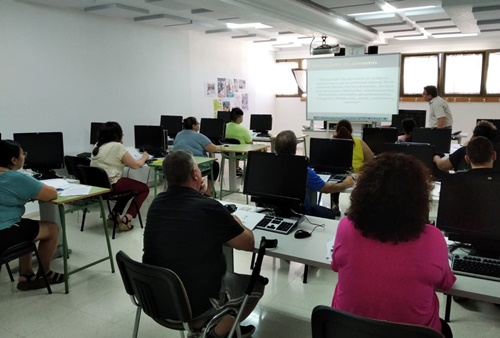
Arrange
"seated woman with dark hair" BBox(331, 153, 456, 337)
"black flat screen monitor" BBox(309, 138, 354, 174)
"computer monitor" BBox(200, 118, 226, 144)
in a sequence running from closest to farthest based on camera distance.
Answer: "seated woman with dark hair" BBox(331, 153, 456, 337)
"black flat screen monitor" BBox(309, 138, 354, 174)
"computer monitor" BBox(200, 118, 226, 144)

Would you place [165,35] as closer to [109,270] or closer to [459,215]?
[109,270]

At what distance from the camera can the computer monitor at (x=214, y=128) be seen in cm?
725

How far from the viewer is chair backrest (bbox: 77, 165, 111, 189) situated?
414cm

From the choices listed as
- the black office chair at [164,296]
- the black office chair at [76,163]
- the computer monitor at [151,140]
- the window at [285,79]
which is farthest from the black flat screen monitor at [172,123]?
the black office chair at [164,296]

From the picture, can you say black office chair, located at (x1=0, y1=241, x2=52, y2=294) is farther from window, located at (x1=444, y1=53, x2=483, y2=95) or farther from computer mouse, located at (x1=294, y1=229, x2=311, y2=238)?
window, located at (x1=444, y1=53, x2=483, y2=95)

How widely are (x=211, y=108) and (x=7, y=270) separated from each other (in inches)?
231

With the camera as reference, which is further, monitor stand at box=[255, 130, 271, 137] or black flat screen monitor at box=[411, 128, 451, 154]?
monitor stand at box=[255, 130, 271, 137]

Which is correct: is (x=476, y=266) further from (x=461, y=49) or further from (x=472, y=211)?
(x=461, y=49)

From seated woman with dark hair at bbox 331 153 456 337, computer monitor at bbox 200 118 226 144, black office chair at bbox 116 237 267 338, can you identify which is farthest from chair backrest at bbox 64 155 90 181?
seated woman with dark hair at bbox 331 153 456 337

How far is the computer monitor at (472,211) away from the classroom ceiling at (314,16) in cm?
373

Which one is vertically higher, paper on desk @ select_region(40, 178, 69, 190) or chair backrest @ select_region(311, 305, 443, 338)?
paper on desk @ select_region(40, 178, 69, 190)

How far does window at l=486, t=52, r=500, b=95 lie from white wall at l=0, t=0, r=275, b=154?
20.5 ft

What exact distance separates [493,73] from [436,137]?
18.2 feet

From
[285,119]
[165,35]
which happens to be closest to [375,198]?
[165,35]
